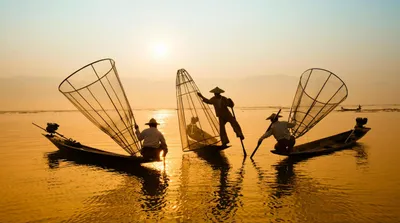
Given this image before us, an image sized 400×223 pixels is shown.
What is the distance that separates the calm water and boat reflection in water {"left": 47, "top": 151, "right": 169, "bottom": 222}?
22 millimetres

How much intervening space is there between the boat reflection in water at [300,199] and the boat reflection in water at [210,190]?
729 millimetres

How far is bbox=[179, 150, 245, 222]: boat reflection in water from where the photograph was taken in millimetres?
7160

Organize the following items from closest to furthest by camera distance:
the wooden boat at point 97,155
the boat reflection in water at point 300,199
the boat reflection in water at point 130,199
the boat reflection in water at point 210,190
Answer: the boat reflection in water at point 300,199
the boat reflection in water at point 130,199
the boat reflection in water at point 210,190
the wooden boat at point 97,155

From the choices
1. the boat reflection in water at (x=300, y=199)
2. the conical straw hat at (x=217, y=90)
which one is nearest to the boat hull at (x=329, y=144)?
the boat reflection in water at (x=300, y=199)

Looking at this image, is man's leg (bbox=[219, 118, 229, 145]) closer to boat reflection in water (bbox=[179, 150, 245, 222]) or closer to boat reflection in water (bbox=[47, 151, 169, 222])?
boat reflection in water (bbox=[179, 150, 245, 222])

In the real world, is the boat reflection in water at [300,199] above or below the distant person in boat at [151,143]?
below

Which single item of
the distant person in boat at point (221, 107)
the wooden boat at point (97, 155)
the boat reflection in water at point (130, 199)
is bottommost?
the boat reflection in water at point (130, 199)

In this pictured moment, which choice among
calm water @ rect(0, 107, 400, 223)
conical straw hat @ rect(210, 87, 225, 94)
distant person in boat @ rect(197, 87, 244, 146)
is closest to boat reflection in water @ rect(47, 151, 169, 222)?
calm water @ rect(0, 107, 400, 223)

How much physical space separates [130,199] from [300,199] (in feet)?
13.3

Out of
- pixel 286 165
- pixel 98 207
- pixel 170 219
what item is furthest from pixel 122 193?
pixel 286 165

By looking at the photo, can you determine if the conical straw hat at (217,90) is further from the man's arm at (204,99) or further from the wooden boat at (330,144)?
the wooden boat at (330,144)

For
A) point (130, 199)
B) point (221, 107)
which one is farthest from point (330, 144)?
point (130, 199)

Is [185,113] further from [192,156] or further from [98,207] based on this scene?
[98,207]

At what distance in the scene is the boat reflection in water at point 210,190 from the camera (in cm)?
716
